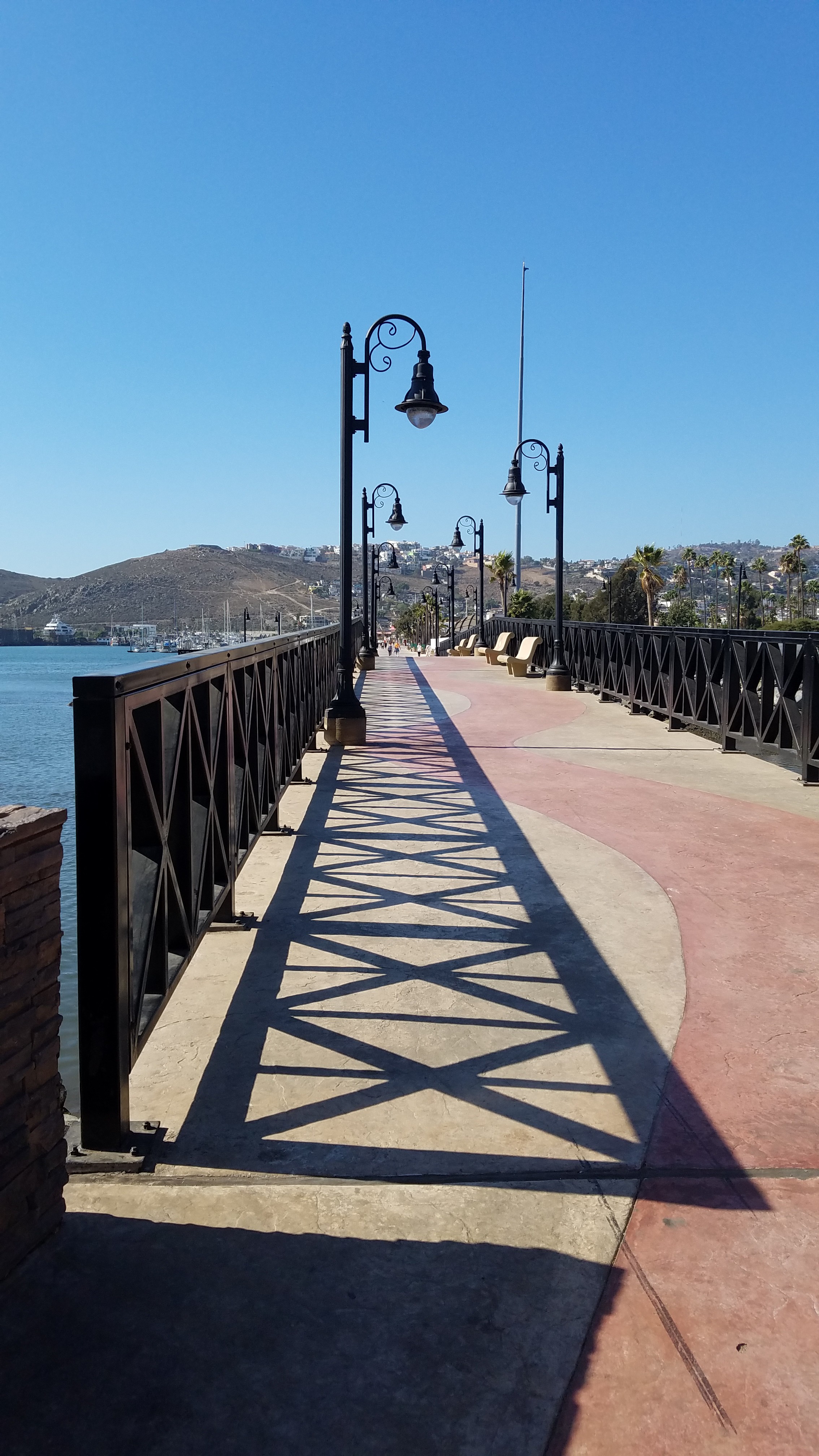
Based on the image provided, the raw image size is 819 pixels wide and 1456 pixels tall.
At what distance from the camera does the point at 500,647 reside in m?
26.8

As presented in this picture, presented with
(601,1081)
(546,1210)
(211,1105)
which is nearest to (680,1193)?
(546,1210)

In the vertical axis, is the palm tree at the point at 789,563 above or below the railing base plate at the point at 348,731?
above

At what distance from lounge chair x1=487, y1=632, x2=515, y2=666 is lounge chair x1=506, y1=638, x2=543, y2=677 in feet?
10.9

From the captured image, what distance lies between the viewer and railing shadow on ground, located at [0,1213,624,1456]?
1.80m

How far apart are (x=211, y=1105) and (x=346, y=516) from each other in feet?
29.9

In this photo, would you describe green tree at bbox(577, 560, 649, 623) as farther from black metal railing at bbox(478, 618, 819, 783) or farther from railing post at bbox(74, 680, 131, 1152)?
railing post at bbox(74, 680, 131, 1152)

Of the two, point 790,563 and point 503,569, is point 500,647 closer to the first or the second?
point 503,569

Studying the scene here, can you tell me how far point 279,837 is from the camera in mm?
6730

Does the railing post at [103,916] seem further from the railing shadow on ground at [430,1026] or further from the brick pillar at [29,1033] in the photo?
the railing shadow on ground at [430,1026]

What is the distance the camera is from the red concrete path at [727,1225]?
1.86 metres

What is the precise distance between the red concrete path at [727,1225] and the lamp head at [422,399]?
6.65m

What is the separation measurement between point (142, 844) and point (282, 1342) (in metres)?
1.52

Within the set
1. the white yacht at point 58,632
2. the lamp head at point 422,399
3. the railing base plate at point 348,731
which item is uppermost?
the lamp head at point 422,399

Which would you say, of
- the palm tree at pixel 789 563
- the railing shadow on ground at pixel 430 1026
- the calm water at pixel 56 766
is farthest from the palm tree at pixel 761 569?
the railing shadow on ground at pixel 430 1026
